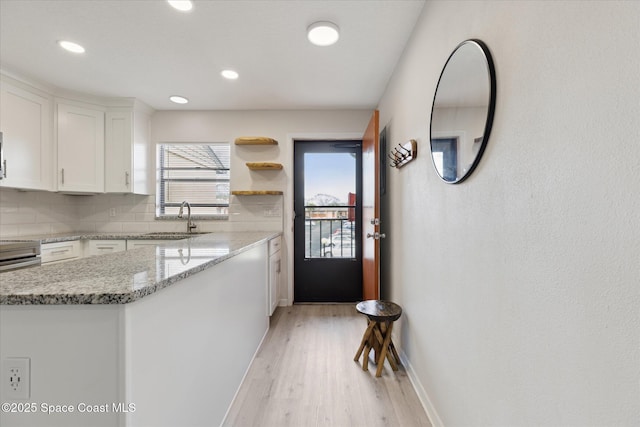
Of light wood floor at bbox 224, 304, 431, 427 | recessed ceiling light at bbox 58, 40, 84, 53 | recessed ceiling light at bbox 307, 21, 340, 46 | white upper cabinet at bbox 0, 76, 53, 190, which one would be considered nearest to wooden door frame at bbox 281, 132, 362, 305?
light wood floor at bbox 224, 304, 431, 427

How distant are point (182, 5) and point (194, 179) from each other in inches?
83.4

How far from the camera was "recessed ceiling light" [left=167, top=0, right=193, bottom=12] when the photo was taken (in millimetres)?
1653

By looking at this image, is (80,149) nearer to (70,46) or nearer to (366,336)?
(70,46)

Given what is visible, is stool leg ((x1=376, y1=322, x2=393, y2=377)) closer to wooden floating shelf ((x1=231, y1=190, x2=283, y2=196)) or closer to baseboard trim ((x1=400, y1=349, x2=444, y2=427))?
baseboard trim ((x1=400, y1=349, x2=444, y2=427))

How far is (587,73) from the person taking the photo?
62 centimetres

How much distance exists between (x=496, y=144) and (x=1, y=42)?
3.25 m

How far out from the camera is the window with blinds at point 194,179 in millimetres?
3498

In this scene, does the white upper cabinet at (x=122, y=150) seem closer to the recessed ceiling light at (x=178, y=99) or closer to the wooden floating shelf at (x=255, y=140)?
the recessed ceiling light at (x=178, y=99)

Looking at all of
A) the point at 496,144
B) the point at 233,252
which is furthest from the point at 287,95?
the point at 496,144

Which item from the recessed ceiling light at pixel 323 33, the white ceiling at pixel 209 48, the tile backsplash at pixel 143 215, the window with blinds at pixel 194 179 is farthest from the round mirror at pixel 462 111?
the window with blinds at pixel 194 179

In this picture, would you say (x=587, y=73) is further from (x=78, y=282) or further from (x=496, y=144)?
(x=78, y=282)

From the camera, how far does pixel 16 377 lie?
679 millimetres

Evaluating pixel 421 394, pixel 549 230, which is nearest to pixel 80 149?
pixel 421 394

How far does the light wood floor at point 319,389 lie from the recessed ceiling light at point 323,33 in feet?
7.60
